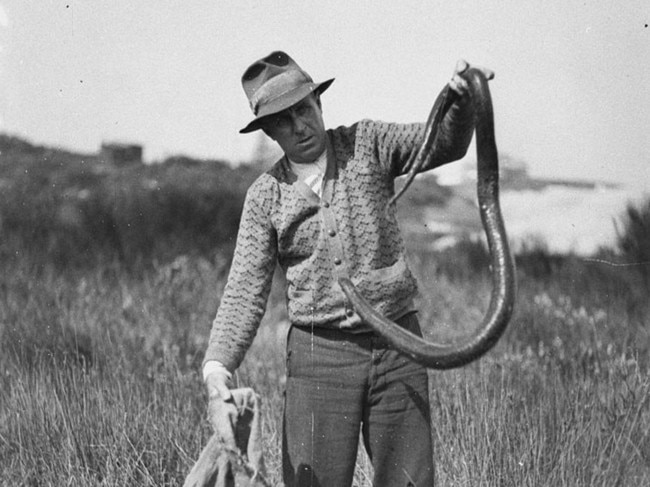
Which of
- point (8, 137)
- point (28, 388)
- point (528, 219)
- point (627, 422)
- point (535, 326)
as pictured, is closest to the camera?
point (627, 422)

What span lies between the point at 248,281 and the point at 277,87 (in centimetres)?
54

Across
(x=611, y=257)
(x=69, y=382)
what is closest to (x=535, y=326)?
(x=611, y=257)

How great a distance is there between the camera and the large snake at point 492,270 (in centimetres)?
200

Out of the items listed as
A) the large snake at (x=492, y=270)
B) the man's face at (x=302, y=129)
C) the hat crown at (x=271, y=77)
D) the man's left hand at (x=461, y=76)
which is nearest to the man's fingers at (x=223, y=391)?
the large snake at (x=492, y=270)

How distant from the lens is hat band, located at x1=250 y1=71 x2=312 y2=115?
246cm

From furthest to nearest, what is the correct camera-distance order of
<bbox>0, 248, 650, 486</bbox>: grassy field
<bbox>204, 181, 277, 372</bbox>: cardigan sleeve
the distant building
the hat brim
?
1. the distant building
2. <bbox>0, 248, 650, 486</bbox>: grassy field
3. <bbox>204, 181, 277, 372</bbox>: cardigan sleeve
4. the hat brim

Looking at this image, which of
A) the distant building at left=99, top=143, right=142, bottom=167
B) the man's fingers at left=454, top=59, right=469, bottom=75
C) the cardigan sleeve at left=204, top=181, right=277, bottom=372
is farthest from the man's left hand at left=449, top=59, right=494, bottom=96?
the distant building at left=99, top=143, right=142, bottom=167

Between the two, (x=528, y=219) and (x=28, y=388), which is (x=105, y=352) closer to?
(x=28, y=388)

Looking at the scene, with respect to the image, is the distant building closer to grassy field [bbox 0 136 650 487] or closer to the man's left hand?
grassy field [bbox 0 136 650 487]

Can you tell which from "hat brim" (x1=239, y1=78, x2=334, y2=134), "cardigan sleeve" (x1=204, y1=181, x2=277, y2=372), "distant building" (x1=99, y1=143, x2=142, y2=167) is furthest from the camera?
"distant building" (x1=99, y1=143, x2=142, y2=167)

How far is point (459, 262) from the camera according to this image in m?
8.77

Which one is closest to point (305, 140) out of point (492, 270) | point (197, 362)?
point (492, 270)

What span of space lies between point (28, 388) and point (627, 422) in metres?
2.27

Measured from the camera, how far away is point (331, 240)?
2445 millimetres
